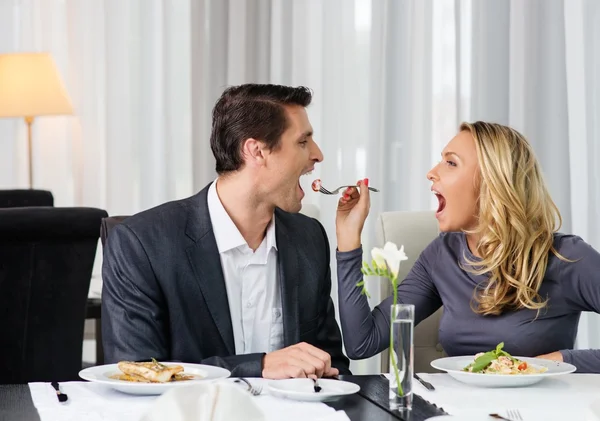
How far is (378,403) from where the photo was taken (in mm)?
1538

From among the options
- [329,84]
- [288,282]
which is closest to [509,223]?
[288,282]

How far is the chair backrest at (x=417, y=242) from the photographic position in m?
2.48

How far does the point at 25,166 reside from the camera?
16.3 ft

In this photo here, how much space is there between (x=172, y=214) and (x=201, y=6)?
115 inches

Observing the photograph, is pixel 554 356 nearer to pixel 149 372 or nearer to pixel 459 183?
pixel 459 183

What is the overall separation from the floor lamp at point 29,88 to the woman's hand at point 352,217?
276cm

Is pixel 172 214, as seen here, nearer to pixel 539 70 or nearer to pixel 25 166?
pixel 539 70

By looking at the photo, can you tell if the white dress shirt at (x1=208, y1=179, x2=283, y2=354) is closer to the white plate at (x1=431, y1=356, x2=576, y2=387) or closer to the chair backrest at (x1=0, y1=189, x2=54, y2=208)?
the white plate at (x1=431, y1=356, x2=576, y2=387)

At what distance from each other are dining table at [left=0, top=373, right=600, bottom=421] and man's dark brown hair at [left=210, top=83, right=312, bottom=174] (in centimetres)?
78

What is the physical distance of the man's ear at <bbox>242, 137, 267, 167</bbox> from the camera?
7.52 feet

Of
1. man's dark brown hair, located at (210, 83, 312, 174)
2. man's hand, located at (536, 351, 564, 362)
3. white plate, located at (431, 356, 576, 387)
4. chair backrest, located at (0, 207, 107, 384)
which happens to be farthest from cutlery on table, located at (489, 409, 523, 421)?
chair backrest, located at (0, 207, 107, 384)

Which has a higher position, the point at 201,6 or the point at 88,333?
the point at 201,6

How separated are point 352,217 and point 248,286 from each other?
285mm

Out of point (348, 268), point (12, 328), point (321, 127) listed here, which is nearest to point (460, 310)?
point (348, 268)
